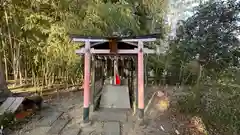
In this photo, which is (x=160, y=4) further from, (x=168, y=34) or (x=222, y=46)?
(x=222, y=46)

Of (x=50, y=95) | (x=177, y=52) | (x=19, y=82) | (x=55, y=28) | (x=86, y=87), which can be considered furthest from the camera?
(x=177, y=52)

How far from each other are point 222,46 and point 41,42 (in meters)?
6.09

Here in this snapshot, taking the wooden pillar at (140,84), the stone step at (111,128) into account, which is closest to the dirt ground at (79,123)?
the stone step at (111,128)

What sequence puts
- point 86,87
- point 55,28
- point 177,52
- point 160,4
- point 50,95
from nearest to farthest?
point 86,87 < point 55,28 < point 50,95 < point 160,4 < point 177,52

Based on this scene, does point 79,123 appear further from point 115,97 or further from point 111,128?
point 115,97

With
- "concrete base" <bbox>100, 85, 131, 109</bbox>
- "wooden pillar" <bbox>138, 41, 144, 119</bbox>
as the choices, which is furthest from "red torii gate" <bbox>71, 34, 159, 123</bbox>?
"concrete base" <bbox>100, 85, 131, 109</bbox>

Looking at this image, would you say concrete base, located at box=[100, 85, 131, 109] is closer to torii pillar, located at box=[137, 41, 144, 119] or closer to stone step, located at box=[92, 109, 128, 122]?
stone step, located at box=[92, 109, 128, 122]

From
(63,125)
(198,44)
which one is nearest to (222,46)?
(198,44)

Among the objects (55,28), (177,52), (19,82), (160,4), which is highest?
(160,4)

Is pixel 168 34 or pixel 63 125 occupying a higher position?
pixel 168 34

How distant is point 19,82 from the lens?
7.11 metres

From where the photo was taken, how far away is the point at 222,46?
8086mm

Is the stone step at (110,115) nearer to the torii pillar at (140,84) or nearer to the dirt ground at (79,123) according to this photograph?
the dirt ground at (79,123)

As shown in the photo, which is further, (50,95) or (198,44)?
(198,44)
